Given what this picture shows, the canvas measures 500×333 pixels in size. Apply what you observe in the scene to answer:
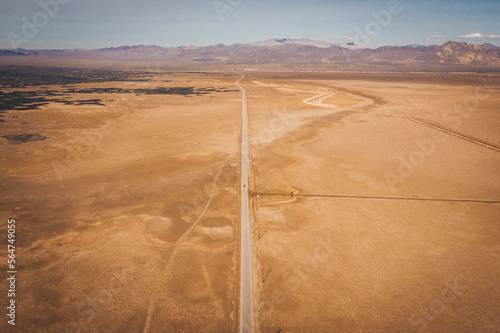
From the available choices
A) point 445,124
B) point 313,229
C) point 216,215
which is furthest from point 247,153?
point 445,124

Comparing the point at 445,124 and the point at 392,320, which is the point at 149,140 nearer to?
the point at 392,320

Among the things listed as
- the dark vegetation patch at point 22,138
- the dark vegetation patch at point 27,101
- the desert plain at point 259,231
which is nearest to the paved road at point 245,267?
the desert plain at point 259,231

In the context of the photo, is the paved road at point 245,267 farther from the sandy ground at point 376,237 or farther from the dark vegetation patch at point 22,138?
the dark vegetation patch at point 22,138

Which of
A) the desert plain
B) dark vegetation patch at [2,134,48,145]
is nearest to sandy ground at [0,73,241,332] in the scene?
the desert plain

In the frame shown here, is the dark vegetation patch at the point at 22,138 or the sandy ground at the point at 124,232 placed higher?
the dark vegetation patch at the point at 22,138

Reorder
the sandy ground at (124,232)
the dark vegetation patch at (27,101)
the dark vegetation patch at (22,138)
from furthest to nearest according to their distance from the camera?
the dark vegetation patch at (27,101) → the dark vegetation patch at (22,138) → the sandy ground at (124,232)

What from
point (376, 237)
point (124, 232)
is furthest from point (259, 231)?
point (124, 232)

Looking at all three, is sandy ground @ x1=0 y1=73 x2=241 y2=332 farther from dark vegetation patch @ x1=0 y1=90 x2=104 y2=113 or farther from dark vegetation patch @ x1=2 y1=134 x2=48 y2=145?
dark vegetation patch @ x1=0 y1=90 x2=104 y2=113
